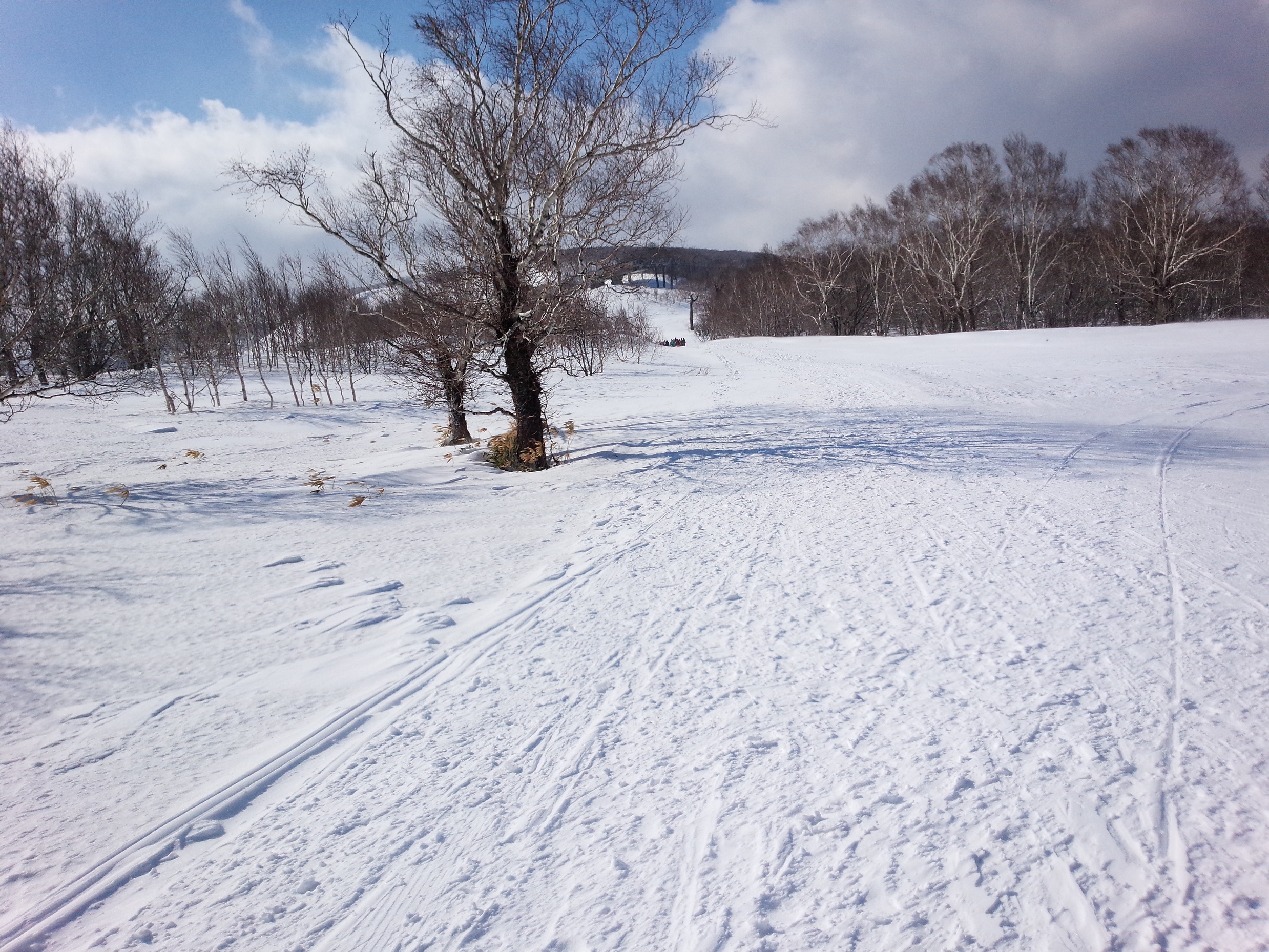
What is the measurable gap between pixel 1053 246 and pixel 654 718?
45.0m

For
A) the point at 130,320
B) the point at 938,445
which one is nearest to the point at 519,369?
the point at 938,445

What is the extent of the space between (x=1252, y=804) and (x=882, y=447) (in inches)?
297

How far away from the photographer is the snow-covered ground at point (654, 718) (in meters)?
2.13

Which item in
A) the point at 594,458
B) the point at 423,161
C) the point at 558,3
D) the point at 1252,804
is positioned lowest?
the point at 1252,804

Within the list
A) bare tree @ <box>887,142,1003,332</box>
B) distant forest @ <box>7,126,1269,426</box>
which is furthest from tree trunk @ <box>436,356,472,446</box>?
bare tree @ <box>887,142,1003,332</box>

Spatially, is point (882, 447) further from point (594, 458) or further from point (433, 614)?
point (433, 614)

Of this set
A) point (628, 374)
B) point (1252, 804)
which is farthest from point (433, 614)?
point (628, 374)

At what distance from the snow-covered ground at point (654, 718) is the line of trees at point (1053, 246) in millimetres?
30287

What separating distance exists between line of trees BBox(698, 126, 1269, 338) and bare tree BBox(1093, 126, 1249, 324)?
64mm

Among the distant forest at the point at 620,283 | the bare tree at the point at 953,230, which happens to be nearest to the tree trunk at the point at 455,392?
the distant forest at the point at 620,283

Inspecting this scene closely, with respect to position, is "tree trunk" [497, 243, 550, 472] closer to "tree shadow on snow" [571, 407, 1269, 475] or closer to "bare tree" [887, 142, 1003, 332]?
"tree shadow on snow" [571, 407, 1269, 475]

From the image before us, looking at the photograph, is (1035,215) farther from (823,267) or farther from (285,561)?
(285,561)

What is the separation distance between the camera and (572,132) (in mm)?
8586

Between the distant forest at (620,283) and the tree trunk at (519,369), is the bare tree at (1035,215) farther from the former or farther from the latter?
the tree trunk at (519,369)
